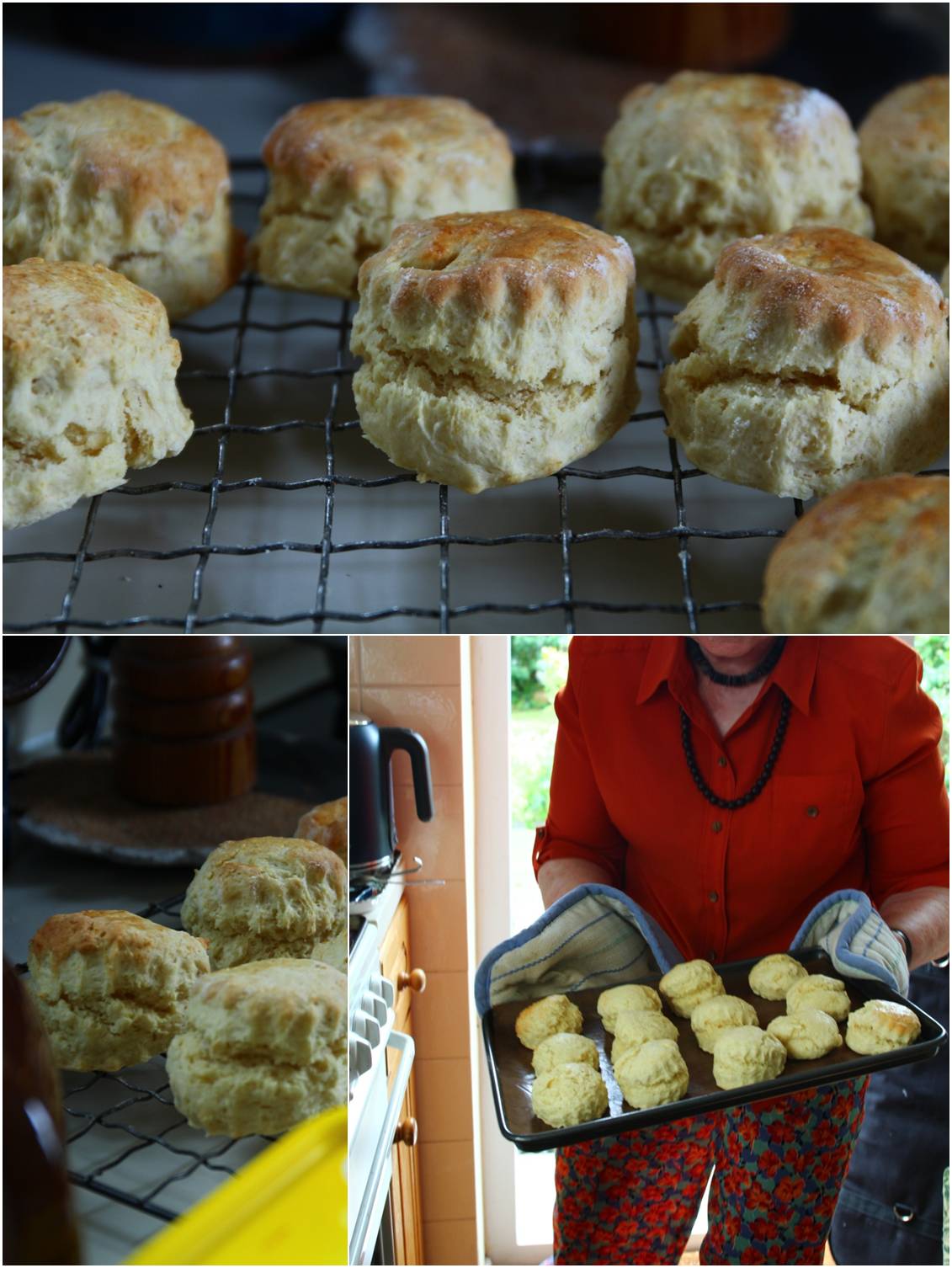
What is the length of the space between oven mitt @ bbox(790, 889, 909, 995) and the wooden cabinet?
427mm

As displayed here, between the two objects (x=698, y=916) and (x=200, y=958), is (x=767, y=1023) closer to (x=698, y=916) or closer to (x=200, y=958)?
(x=698, y=916)

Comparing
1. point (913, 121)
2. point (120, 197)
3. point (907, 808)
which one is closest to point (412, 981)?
point (907, 808)

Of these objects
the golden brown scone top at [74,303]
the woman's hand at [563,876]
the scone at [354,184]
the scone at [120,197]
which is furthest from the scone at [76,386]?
the woman's hand at [563,876]

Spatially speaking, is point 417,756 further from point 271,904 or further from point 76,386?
point 76,386

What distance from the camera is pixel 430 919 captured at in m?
1.37

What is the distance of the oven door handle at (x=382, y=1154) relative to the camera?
1301 millimetres

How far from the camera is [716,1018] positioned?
1.36 metres

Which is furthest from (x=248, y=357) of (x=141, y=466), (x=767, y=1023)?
(x=767, y=1023)

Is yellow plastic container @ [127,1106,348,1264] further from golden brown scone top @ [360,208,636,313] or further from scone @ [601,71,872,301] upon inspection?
scone @ [601,71,872,301]

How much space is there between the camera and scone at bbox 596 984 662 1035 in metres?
1.37

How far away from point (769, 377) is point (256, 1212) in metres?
1.12

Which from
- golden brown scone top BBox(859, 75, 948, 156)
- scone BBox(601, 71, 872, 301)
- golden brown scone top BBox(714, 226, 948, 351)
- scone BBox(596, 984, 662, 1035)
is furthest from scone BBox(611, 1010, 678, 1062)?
golden brown scone top BBox(859, 75, 948, 156)

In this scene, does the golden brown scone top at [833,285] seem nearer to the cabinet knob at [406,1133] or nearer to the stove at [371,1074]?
the stove at [371,1074]

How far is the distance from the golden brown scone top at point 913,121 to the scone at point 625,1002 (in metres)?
1.55
